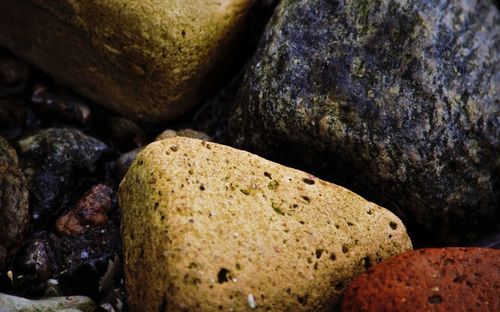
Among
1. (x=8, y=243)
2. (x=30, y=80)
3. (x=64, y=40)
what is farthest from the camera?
(x=30, y=80)

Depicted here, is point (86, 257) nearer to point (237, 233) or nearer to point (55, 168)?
point (55, 168)

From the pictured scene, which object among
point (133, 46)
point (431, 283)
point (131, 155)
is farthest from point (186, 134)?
point (431, 283)

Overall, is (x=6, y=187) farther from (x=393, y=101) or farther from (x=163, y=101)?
(x=393, y=101)

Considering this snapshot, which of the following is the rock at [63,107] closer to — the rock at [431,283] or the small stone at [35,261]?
the small stone at [35,261]

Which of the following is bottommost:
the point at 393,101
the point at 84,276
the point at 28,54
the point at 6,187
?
the point at 84,276

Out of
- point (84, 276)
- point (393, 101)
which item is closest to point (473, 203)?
point (393, 101)

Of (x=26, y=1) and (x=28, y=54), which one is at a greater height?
(x=26, y=1)

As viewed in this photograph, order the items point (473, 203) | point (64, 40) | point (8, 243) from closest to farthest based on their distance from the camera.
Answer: point (8, 243)
point (473, 203)
point (64, 40)

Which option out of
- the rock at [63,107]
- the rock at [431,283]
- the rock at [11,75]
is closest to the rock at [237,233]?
the rock at [431,283]
